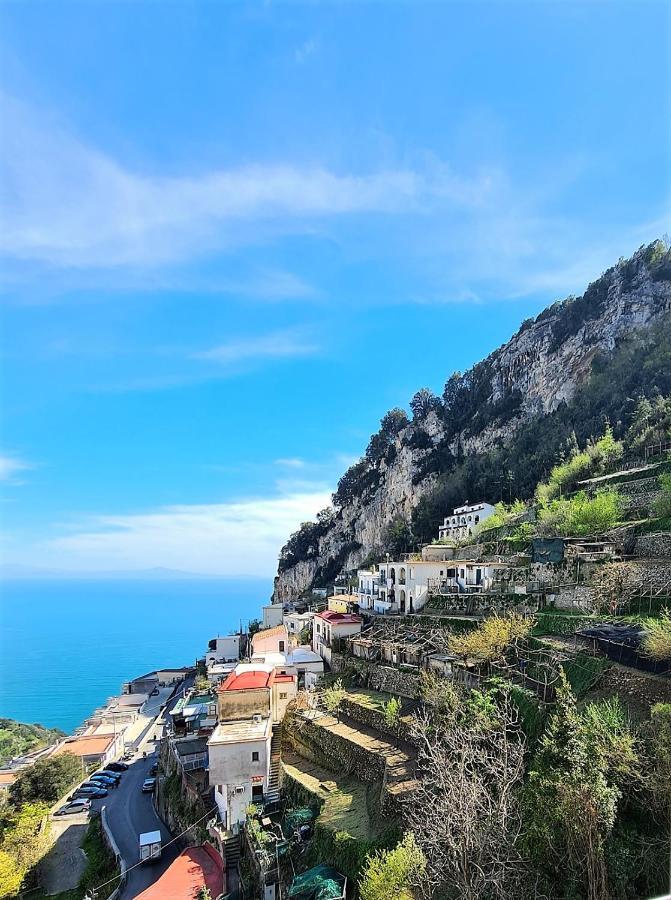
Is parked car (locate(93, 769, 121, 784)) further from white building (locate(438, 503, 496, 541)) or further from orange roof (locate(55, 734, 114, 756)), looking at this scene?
white building (locate(438, 503, 496, 541))

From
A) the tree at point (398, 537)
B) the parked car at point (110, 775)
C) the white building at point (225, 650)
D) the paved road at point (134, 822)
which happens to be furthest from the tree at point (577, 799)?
the tree at point (398, 537)

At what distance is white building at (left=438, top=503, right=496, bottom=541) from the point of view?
1638 inches

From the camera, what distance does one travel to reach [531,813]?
7871 millimetres

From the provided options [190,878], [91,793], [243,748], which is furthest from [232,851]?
[91,793]

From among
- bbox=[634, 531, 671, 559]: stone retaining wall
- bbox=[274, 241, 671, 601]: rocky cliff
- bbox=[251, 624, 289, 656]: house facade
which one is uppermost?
bbox=[274, 241, 671, 601]: rocky cliff

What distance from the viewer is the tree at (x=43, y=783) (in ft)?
74.1

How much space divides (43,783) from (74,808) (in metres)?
2.43

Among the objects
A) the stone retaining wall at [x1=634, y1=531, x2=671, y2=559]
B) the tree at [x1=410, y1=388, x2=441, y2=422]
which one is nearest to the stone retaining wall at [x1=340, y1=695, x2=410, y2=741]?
the stone retaining wall at [x1=634, y1=531, x2=671, y2=559]

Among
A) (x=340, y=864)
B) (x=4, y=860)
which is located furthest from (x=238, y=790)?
(x=4, y=860)

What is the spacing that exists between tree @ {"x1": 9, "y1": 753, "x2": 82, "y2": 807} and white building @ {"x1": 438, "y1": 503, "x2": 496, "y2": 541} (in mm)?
29051

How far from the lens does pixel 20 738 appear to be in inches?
1833

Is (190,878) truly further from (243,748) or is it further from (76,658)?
(76,658)

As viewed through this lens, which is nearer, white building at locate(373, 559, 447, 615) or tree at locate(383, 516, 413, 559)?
white building at locate(373, 559, 447, 615)

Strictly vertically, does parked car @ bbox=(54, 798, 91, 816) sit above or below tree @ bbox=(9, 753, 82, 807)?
below
